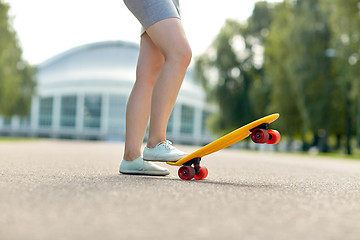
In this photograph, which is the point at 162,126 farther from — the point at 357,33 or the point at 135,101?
the point at 357,33

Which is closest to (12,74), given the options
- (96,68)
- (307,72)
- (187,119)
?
(307,72)

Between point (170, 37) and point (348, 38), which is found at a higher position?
point (348, 38)

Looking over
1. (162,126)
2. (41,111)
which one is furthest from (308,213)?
(41,111)

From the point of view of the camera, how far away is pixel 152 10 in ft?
13.5

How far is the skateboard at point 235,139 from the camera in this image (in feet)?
12.6

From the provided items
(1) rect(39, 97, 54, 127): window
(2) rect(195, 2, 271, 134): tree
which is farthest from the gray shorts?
(1) rect(39, 97, 54, 127): window

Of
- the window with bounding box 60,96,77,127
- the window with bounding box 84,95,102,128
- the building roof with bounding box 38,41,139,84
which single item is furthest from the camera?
the building roof with bounding box 38,41,139,84

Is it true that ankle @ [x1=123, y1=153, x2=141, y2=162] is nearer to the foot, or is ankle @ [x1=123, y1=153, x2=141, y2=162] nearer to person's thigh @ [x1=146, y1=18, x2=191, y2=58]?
the foot

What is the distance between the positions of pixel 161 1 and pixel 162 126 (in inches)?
37.4

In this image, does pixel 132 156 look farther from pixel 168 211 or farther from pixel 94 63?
pixel 94 63

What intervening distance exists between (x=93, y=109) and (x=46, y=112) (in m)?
6.80

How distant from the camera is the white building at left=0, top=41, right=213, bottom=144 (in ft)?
221

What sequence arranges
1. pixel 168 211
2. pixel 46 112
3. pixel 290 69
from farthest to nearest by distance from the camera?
pixel 46 112 < pixel 290 69 < pixel 168 211

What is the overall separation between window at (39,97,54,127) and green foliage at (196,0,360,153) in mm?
39864
